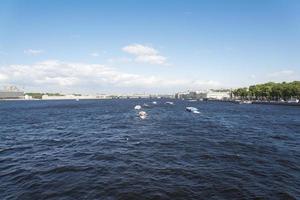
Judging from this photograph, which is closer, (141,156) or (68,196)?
(68,196)

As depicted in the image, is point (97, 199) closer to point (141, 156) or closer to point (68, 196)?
point (68, 196)

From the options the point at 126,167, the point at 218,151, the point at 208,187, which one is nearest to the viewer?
the point at 208,187

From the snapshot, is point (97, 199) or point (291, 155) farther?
point (291, 155)

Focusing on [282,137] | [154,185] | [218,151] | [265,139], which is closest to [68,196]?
[154,185]

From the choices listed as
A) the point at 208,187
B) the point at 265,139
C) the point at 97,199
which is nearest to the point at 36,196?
the point at 97,199

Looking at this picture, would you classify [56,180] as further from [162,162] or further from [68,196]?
[162,162]

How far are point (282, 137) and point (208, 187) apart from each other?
103ft

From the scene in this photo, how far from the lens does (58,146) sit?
3941 cm

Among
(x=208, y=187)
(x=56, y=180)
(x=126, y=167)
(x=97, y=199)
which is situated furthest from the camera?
(x=126, y=167)

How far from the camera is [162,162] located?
29234 millimetres

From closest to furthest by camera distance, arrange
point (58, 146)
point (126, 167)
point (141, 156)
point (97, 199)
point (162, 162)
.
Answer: point (97, 199) → point (126, 167) → point (162, 162) → point (141, 156) → point (58, 146)

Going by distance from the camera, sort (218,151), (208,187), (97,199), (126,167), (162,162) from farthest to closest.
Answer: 1. (218,151)
2. (162,162)
3. (126,167)
4. (208,187)
5. (97,199)

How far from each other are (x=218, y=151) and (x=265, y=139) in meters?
14.1

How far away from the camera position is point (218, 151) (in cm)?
3506
